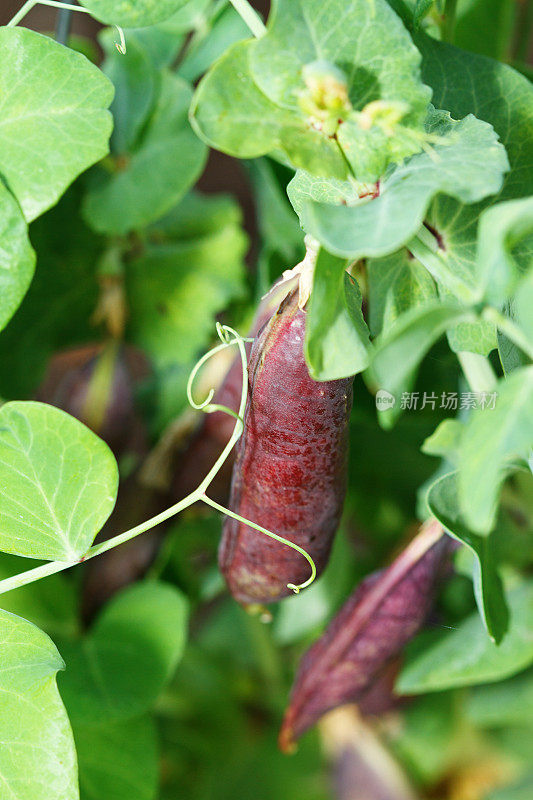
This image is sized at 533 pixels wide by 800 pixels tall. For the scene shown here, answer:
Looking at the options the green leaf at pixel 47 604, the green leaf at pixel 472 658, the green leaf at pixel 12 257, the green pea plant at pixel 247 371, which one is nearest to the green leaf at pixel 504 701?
the green pea plant at pixel 247 371

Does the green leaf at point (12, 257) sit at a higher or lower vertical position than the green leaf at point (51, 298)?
higher

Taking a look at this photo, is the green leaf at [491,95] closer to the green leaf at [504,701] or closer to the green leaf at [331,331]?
the green leaf at [331,331]

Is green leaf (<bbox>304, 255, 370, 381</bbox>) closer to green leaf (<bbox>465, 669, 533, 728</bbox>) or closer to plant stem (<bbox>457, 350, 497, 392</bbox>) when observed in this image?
plant stem (<bbox>457, 350, 497, 392</bbox>)

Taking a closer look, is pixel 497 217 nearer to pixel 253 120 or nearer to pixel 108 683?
pixel 253 120

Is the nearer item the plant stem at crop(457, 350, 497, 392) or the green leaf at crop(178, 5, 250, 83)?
the plant stem at crop(457, 350, 497, 392)

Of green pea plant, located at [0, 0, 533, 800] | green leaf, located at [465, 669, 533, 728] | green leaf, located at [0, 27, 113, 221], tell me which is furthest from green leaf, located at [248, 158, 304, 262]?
green leaf, located at [465, 669, 533, 728]

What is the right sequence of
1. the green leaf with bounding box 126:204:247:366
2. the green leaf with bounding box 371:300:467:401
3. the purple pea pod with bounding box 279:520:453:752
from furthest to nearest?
1. the green leaf with bounding box 126:204:247:366
2. the purple pea pod with bounding box 279:520:453:752
3. the green leaf with bounding box 371:300:467:401

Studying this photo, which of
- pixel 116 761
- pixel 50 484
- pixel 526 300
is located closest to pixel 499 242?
pixel 526 300

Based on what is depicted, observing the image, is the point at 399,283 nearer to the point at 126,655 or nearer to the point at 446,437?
the point at 446,437
